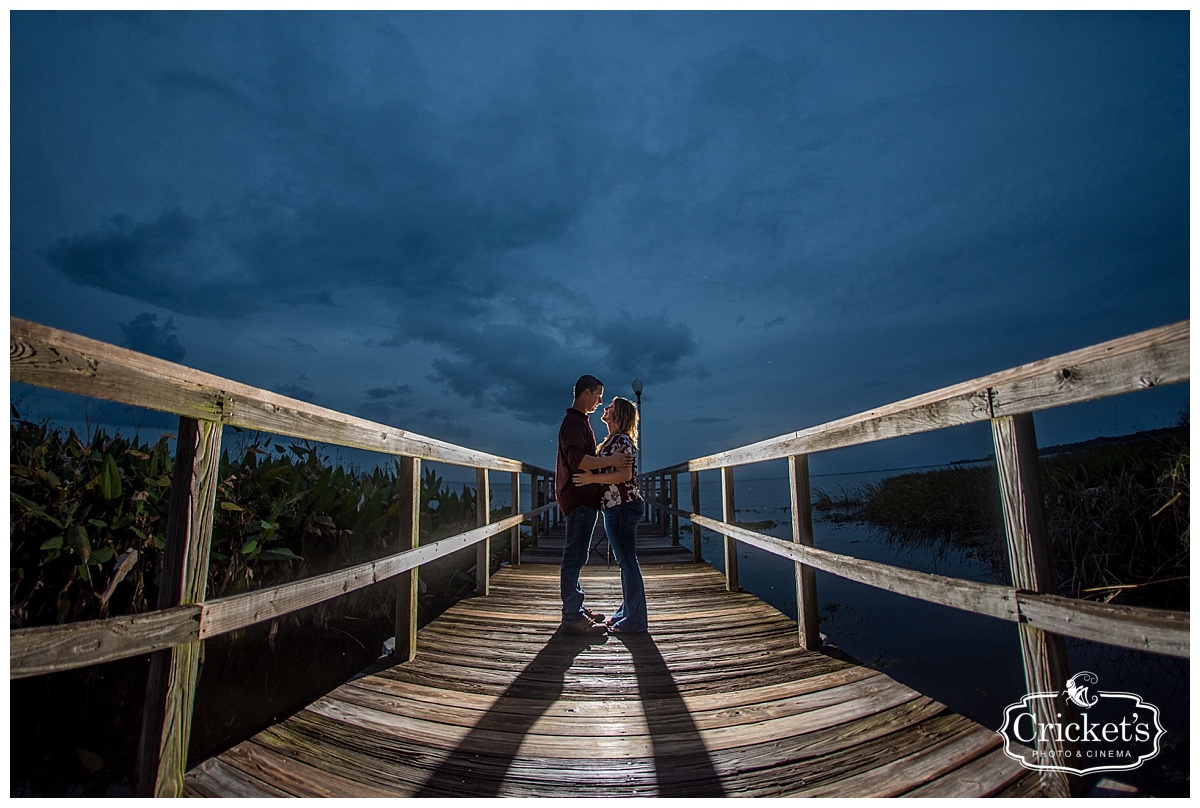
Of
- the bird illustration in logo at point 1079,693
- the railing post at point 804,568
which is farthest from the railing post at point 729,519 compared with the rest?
the bird illustration in logo at point 1079,693

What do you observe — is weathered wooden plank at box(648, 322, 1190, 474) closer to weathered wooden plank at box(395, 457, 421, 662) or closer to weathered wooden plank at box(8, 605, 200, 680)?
weathered wooden plank at box(395, 457, 421, 662)

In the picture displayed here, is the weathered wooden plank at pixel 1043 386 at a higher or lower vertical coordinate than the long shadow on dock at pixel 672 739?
higher

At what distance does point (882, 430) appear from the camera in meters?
2.67

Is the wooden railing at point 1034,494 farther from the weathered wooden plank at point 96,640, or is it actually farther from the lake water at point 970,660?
the weathered wooden plank at point 96,640

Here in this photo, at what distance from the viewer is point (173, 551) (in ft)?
5.82

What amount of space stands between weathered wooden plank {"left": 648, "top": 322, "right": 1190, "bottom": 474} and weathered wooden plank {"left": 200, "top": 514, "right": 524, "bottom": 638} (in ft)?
8.39

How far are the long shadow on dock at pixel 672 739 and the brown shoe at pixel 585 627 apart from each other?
23.4 inches

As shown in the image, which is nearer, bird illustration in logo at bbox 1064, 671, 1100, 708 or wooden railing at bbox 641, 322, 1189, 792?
wooden railing at bbox 641, 322, 1189, 792

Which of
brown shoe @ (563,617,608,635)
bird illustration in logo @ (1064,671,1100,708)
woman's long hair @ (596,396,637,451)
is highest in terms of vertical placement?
woman's long hair @ (596,396,637,451)

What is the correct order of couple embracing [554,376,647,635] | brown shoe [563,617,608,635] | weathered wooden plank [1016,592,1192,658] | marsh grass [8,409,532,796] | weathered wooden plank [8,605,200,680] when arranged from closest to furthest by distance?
1. weathered wooden plank [8,605,200,680]
2. weathered wooden plank [1016,592,1192,658]
3. marsh grass [8,409,532,796]
4. couple embracing [554,376,647,635]
5. brown shoe [563,617,608,635]

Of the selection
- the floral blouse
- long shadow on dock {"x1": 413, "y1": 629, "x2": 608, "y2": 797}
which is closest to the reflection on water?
the floral blouse

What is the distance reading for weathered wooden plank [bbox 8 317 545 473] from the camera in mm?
1393

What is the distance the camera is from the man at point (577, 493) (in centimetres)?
369

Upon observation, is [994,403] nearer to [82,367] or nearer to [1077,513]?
[82,367]
